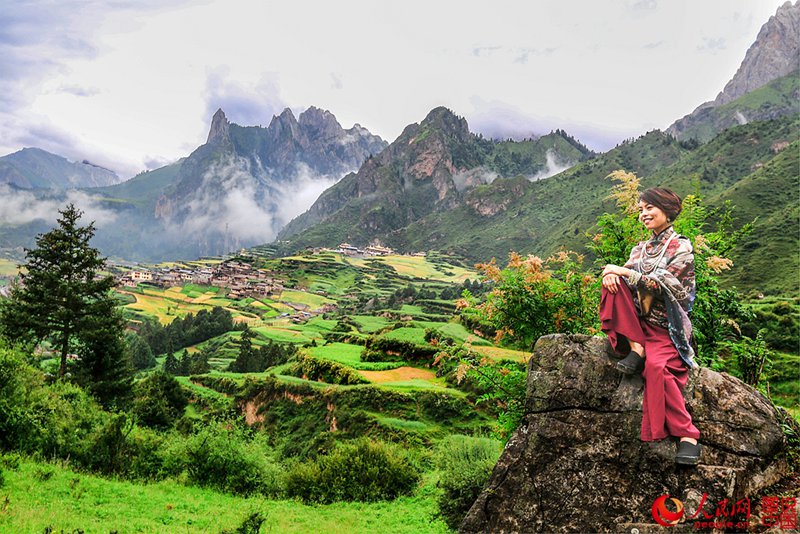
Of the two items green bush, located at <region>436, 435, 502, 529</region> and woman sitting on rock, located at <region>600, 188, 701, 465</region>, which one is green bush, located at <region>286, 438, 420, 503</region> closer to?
green bush, located at <region>436, 435, 502, 529</region>

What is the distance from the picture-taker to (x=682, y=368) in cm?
522

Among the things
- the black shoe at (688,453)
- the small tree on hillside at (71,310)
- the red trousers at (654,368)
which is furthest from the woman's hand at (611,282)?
the small tree on hillside at (71,310)

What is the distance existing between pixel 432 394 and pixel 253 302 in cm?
10713

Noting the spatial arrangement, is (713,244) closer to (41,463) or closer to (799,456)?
(799,456)

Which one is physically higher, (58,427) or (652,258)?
(652,258)

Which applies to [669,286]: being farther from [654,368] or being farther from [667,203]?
[667,203]

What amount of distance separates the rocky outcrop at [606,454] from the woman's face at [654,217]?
1.73m

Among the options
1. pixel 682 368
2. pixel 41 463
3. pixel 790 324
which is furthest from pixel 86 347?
pixel 790 324

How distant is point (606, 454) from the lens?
5531 mm

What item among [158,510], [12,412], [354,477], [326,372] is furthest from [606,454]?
[326,372]

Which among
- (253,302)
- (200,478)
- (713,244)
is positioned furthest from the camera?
(253,302)

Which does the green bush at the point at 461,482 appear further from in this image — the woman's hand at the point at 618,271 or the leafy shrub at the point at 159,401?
the leafy shrub at the point at 159,401

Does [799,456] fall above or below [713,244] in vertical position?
below

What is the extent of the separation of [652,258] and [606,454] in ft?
8.65
